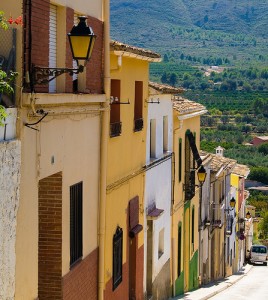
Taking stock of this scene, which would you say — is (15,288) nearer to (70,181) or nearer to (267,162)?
(70,181)

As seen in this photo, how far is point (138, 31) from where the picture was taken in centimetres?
17200

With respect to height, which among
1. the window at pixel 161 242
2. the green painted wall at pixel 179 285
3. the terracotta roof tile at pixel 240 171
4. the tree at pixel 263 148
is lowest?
the tree at pixel 263 148

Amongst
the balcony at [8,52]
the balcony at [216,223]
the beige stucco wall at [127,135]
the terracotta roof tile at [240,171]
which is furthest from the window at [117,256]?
the terracotta roof tile at [240,171]

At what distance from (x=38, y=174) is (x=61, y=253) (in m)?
1.60

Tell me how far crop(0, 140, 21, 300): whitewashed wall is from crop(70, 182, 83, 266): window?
113 inches

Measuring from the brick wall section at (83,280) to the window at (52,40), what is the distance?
2.72 metres

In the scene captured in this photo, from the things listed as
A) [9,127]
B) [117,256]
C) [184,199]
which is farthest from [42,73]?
[184,199]

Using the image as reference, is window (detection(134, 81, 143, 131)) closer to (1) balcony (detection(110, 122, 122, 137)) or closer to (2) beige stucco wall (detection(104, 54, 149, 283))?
(2) beige stucco wall (detection(104, 54, 149, 283))

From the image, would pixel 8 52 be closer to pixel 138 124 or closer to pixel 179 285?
pixel 138 124

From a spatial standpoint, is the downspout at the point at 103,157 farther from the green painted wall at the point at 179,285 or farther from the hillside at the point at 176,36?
the hillside at the point at 176,36

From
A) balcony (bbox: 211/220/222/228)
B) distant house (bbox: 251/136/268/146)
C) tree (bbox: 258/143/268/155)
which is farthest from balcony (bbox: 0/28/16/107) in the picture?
distant house (bbox: 251/136/268/146)

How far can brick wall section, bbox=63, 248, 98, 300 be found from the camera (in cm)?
1176

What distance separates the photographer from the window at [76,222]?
12047mm

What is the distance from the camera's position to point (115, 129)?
15.1 metres
